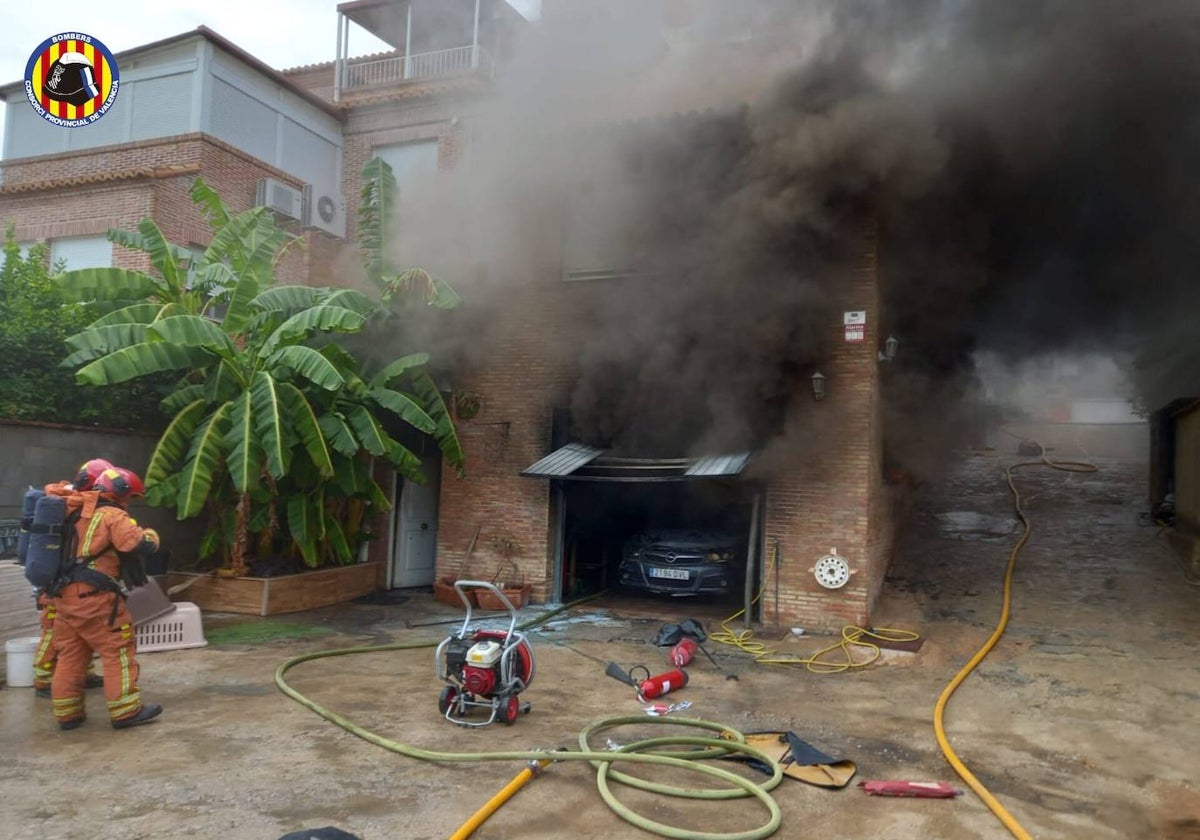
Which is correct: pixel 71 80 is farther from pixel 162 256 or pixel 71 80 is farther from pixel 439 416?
pixel 439 416

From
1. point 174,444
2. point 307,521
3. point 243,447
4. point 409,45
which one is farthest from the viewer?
point 409,45

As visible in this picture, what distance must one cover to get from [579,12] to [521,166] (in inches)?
81.5

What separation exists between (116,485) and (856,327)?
7.14m

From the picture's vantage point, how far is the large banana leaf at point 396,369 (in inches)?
383

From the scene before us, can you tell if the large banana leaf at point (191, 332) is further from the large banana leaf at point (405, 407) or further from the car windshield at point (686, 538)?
the car windshield at point (686, 538)

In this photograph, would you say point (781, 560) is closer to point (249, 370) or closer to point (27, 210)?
point (249, 370)

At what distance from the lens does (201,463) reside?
839cm

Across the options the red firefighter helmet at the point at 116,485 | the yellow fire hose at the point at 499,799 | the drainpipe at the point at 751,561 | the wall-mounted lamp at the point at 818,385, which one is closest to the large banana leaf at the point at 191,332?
the red firefighter helmet at the point at 116,485

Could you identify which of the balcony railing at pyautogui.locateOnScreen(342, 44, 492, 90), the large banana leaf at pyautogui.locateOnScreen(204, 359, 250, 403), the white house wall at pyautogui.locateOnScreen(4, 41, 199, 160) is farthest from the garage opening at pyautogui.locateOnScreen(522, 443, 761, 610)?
the white house wall at pyautogui.locateOnScreen(4, 41, 199, 160)

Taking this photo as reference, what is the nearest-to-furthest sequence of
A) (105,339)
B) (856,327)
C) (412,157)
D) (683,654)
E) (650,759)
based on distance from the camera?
(650,759) < (683,654) < (105,339) < (856,327) < (412,157)

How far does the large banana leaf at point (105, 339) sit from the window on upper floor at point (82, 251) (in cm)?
701

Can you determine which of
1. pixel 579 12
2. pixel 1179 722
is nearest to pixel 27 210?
pixel 579 12

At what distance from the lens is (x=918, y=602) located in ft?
30.5

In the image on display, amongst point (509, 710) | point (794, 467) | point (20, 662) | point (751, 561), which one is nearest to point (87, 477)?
point (20, 662)
